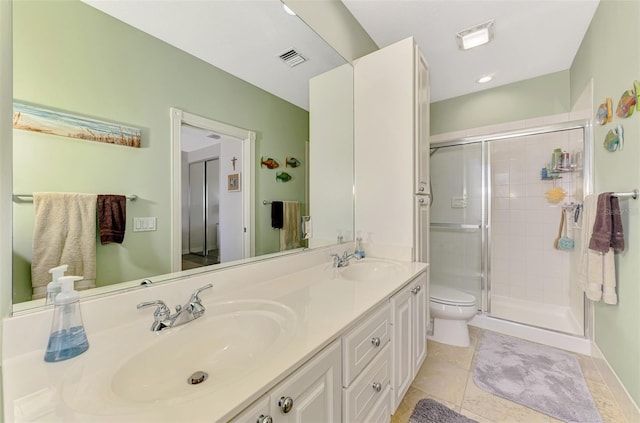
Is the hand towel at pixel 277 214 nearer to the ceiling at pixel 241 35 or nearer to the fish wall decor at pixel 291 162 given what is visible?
the fish wall decor at pixel 291 162

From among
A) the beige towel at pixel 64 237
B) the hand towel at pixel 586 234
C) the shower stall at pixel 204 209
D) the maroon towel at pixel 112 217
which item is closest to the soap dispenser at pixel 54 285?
the beige towel at pixel 64 237

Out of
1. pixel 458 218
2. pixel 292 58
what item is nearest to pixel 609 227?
pixel 458 218

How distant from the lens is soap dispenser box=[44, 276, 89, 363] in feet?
1.98

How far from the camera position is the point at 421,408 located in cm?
142

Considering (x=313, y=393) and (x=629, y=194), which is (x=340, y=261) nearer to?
(x=313, y=393)

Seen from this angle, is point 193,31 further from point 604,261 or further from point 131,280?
point 604,261

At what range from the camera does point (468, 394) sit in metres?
1.53

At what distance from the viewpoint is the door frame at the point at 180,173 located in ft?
3.19

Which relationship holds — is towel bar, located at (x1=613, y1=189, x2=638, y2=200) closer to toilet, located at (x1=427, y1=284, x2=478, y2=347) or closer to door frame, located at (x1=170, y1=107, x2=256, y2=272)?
toilet, located at (x1=427, y1=284, x2=478, y2=347)

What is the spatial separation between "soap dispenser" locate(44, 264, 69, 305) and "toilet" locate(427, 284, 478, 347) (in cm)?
227

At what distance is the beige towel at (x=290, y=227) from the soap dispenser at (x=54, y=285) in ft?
2.81

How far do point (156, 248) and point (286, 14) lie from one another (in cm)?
135

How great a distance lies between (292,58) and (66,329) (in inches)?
60.7

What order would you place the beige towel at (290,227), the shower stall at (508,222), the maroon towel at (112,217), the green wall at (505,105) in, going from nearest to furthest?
1. the maroon towel at (112,217)
2. the beige towel at (290,227)
3. the green wall at (505,105)
4. the shower stall at (508,222)
